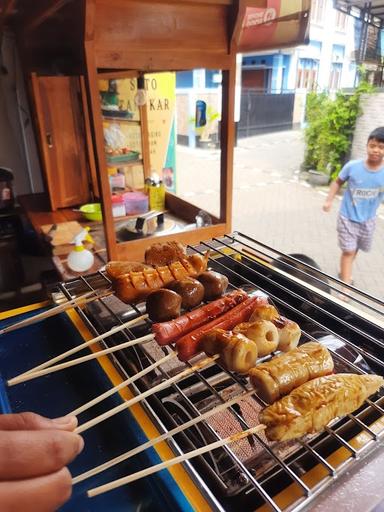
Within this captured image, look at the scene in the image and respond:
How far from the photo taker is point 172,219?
13.8 ft

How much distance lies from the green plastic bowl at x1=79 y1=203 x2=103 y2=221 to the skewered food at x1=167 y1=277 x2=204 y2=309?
246 cm

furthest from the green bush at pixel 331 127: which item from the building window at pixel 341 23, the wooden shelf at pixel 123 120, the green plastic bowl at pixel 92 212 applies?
the building window at pixel 341 23

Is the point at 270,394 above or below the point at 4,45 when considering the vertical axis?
below

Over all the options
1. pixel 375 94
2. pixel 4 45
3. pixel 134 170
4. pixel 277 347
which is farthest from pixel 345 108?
pixel 277 347

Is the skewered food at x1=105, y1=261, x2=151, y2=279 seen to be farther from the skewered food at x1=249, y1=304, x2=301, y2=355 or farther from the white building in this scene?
the white building

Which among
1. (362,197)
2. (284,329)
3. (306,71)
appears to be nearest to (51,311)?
(284,329)

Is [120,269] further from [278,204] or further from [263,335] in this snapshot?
[278,204]

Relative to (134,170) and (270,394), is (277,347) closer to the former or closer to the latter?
(270,394)

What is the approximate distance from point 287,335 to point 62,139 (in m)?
3.68

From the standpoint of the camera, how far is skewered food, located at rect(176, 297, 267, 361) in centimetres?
147

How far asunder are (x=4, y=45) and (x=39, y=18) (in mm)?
1973

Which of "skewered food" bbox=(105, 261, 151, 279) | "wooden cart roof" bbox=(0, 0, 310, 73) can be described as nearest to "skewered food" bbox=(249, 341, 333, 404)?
"skewered food" bbox=(105, 261, 151, 279)

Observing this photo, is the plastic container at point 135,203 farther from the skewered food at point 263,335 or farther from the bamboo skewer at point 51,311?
the skewered food at point 263,335

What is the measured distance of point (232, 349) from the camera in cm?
135
